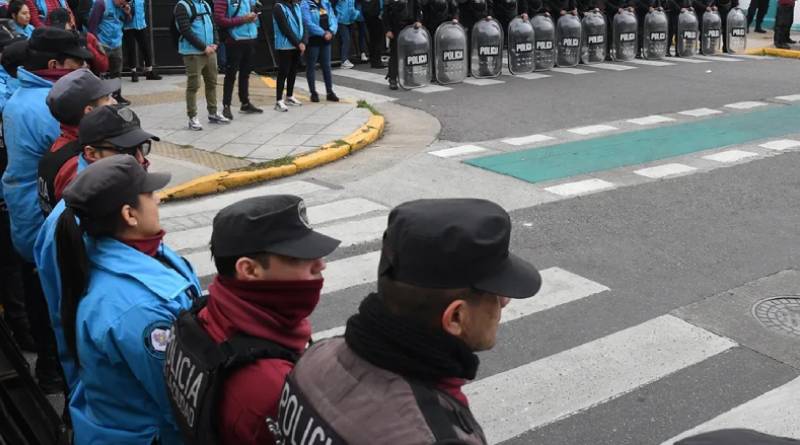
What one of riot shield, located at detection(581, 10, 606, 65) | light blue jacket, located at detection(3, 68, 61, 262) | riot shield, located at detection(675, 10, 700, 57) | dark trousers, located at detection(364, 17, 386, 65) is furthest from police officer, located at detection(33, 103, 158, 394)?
riot shield, located at detection(675, 10, 700, 57)

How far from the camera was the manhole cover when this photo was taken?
223 inches

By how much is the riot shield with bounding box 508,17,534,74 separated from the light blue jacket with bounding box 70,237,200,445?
566 inches

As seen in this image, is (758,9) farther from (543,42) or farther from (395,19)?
(395,19)

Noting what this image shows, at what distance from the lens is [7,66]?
250 inches

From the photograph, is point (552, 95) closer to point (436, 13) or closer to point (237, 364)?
point (436, 13)

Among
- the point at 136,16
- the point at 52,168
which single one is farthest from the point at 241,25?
the point at 52,168

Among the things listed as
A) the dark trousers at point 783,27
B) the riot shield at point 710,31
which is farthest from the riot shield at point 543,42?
the dark trousers at point 783,27

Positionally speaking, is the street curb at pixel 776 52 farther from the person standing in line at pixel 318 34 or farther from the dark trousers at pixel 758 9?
the person standing in line at pixel 318 34

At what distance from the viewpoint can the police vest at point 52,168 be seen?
4391 mm

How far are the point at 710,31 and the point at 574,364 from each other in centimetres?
1635

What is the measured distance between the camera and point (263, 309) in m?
2.54

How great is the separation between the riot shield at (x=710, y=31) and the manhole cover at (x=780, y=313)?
48.5 feet

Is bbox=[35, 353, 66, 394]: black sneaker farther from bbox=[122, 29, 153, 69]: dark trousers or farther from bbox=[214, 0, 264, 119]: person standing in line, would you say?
bbox=[122, 29, 153, 69]: dark trousers

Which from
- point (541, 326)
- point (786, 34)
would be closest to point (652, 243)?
point (541, 326)
